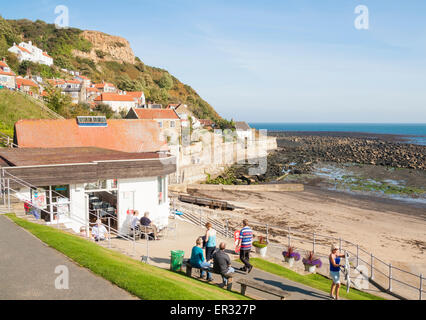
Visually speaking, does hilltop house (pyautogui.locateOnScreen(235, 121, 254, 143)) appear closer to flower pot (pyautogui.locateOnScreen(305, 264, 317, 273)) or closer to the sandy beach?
the sandy beach

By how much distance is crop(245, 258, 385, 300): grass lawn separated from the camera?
1028 cm

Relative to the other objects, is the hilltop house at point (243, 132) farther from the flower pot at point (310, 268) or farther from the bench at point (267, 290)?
the bench at point (267, 290)

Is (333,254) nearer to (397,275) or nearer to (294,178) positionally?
(397,275)

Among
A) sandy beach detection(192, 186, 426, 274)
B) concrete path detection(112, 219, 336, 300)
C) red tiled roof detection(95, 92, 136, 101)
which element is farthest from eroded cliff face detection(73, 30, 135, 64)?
concrete path detection(112, 219, 336, 300)

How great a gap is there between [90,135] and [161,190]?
11697mm

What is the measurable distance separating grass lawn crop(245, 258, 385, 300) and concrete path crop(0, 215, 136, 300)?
21.1ft

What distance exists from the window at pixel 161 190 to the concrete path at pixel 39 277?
7.60 m

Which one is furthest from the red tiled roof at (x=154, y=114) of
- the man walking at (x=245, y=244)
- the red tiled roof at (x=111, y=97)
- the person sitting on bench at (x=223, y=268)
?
the person sitting on bench at (x=223, y=268)

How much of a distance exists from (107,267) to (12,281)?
1970 millimetres

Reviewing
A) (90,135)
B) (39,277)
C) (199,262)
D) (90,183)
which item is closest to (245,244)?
(199,262)

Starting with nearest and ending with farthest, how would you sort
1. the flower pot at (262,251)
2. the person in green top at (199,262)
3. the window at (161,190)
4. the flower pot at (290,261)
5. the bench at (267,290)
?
the bench at (267,290)
the person in green top at (199,262)
the flower pot at (290,261)
the flower pot at (262,251)
the window at (161,190)

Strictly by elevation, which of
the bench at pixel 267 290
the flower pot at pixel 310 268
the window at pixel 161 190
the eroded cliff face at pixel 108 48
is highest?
the eroded cliff face at pixel 108 48

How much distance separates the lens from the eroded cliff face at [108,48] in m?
140
